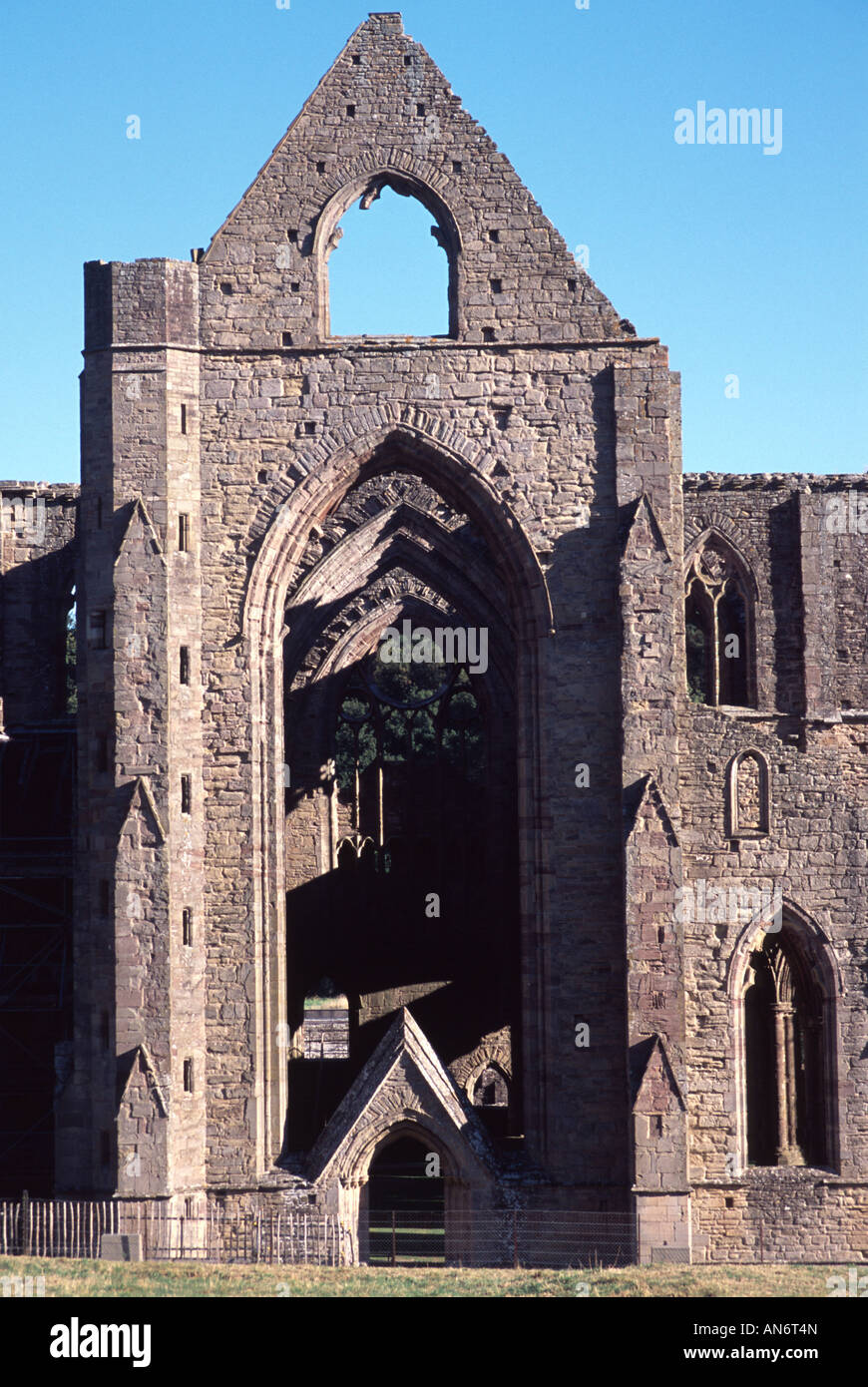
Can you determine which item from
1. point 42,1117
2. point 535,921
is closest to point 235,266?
point 535,921

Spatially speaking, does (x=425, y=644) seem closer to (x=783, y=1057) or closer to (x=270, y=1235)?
(x=783, y=1057)

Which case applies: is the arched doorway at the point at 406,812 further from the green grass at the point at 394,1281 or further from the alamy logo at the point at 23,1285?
the alamy logo at the point at 23,1285

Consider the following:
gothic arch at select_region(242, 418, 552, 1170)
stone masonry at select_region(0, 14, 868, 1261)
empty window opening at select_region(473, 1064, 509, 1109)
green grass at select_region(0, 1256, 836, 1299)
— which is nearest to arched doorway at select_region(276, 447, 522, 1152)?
empty window opening at select_region(473, 1064, 509, 1109)

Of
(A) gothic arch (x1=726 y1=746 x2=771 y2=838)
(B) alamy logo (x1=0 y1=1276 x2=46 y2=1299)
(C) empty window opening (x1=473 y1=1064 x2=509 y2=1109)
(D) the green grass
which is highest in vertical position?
(A) gothic arch (x1=726 y1=746 x2=771 y2=838)

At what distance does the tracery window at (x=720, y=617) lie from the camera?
3000 centimetres

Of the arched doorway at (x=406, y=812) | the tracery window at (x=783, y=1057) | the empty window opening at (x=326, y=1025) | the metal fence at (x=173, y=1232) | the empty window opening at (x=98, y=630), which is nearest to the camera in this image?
the metal fence at (x=173, y=1232)

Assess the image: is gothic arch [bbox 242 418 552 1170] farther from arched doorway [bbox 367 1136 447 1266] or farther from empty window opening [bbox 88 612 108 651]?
arched doorway [bbox 367 1136 447 1266]

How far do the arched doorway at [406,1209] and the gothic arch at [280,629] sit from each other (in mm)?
3422

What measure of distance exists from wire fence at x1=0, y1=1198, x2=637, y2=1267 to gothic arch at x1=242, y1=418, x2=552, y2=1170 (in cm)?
102

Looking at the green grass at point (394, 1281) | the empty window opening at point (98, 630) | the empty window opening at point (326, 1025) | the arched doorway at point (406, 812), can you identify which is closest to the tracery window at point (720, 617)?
the arched doorway at point (406, 812)

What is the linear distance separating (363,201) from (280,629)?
205 inches

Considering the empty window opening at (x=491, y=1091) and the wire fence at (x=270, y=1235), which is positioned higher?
the empty window opening at (x=491, y=1091)

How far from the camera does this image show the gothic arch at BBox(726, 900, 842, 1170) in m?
20.0
